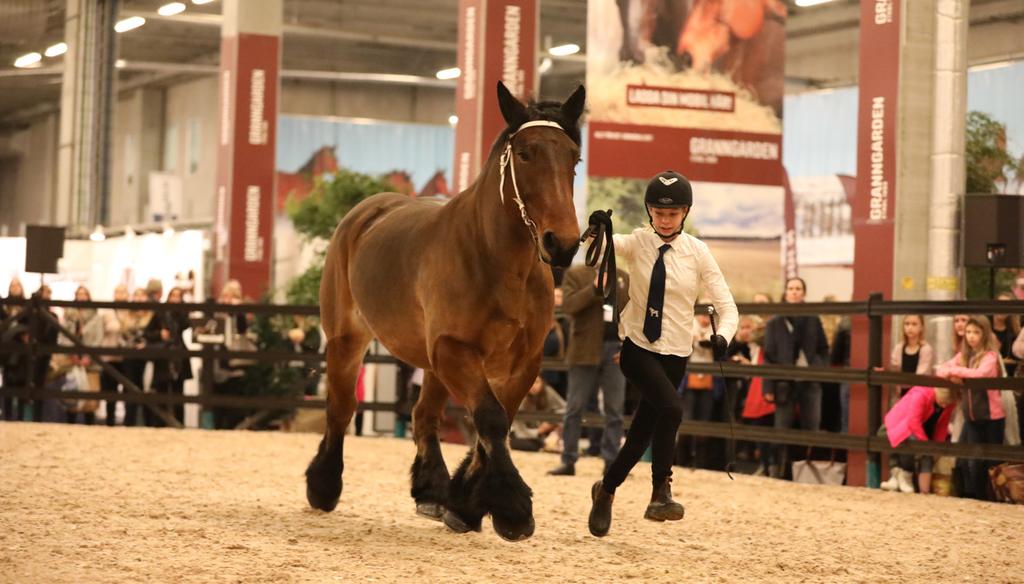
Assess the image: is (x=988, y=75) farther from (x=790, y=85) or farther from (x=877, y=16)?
(x=877, y=16)

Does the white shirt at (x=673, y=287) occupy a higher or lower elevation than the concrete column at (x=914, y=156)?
lower

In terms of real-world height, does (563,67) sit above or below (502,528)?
above

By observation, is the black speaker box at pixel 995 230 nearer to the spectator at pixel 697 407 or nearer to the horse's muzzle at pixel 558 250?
the spectator at pixel 697 407

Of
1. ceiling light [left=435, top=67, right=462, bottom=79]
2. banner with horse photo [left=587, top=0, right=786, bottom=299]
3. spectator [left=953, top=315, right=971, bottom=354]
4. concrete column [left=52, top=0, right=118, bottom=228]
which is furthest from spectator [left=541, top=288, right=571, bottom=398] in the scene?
ceiling light [left=435, top=67, right=462, bottom=79]

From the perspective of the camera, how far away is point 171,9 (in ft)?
92.7

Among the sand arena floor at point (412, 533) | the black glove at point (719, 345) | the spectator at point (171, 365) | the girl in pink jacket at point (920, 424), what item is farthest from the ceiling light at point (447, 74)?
the black glove at point (719, 345)

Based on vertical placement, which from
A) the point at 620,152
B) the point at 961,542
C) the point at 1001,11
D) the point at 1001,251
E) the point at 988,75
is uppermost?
the point at 1001,11

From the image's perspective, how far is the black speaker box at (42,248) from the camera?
14.8 metres

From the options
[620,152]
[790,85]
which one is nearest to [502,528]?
[620,152]

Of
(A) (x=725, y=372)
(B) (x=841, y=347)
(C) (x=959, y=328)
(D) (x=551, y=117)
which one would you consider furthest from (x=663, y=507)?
(B) (x=841, y=347)

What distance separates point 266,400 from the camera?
13648 millimetres

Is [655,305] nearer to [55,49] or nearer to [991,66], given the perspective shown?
[991,66]

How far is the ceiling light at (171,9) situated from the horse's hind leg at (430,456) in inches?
891

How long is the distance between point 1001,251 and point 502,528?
6159 millimetres
